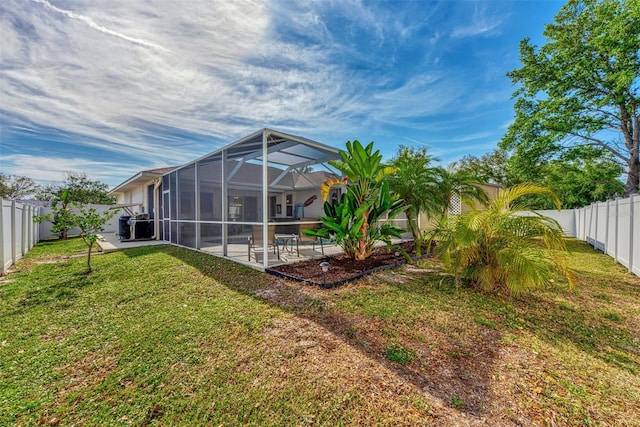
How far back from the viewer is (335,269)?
18.2 ft

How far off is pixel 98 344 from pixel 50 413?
1.07 metres

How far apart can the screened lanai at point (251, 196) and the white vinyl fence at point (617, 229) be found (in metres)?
7.17

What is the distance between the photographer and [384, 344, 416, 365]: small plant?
244cm

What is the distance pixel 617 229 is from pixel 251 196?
1007 centimetres

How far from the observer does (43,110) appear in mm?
9609

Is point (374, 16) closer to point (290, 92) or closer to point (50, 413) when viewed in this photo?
point (290, 92)

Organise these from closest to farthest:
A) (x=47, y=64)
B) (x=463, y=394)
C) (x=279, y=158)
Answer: (x=463, y=394) < (x=47, y=64) < (x=279, y=158)

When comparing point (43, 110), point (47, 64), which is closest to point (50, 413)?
point (47, 64)

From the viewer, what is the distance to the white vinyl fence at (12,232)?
560 cm

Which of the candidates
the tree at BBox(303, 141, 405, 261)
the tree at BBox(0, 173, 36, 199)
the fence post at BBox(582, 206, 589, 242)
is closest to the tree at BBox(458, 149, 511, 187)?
the fence post at BBox(582, 206, 589, 242)

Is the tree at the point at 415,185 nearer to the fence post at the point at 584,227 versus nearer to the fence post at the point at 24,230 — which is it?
the fence post at the point at 584,227

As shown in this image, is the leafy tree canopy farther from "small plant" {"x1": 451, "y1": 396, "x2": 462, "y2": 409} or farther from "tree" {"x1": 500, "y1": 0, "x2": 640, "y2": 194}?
"small plant" {"x1": 451, "y1": 396, "x2": 462, "y2": 409}

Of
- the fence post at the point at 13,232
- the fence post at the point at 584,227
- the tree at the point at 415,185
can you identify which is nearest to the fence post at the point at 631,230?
the tree at the point at 415,185

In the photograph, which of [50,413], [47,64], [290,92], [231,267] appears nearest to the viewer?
[50,413]
